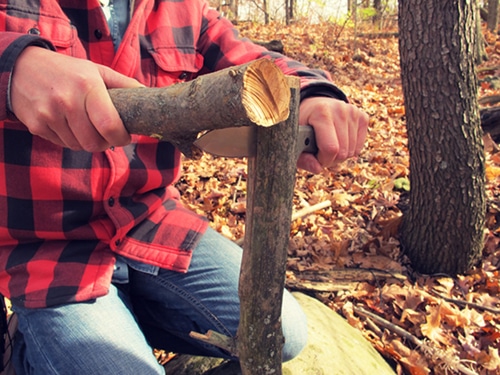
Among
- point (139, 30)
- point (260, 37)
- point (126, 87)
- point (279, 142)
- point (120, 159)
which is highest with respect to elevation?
point (260, 37)

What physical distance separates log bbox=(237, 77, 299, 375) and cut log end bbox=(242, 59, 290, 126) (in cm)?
10

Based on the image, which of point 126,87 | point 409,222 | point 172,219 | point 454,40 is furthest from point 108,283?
point 454,40

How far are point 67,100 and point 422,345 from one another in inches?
94.3

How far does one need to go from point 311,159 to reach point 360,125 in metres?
0.25

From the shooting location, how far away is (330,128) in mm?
1485

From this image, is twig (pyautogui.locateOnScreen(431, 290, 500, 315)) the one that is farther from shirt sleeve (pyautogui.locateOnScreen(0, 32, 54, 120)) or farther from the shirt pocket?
shirt sleeve (pyautogui.locateOnScreen(0, 32, 54, 120))

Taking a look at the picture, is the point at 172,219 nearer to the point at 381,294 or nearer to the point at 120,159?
the point at 120,159

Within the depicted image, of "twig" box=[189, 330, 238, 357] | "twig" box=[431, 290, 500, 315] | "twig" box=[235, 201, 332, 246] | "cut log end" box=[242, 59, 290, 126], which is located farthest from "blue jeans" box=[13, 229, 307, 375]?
"twig" box=[235, 201, 332, 246]

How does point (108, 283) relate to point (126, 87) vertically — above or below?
below

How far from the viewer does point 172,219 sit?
6.98ft

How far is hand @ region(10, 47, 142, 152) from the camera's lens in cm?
112

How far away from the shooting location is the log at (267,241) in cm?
126

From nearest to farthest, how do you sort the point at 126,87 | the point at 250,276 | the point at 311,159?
the point at 126,87
the point at 250,276
the point at 311,159

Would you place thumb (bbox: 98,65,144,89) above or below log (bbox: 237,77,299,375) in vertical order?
above
